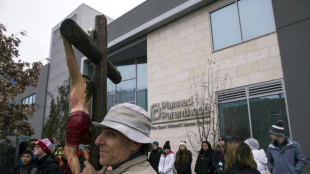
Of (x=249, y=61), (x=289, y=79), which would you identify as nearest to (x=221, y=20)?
(x=249, y=61)

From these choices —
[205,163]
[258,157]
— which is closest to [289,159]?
[258,157]

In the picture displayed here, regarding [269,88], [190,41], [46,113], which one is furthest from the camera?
[46,113]

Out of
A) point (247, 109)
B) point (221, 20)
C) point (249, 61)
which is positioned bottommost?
point (247, 109)

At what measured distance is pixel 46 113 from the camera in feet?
73.8

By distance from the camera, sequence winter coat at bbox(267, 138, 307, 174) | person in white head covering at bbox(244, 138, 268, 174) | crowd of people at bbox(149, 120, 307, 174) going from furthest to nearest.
A: 1. person in white head covering at bbox(244, 138, 268, 174)
2. winter coat at bbox(267, 138, 307, 174)
3. crowd of people at bbox(149, 120, 307, 174)

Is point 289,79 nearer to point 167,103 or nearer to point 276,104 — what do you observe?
point 276,104

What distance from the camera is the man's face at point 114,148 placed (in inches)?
64.9

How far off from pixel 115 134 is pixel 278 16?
842 centimetres

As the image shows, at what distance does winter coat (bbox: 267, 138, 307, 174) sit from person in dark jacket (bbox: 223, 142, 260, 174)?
8.69 ft

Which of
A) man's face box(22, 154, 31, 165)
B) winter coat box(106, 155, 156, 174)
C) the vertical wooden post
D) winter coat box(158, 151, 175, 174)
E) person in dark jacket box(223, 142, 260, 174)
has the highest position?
the vertical wooden post

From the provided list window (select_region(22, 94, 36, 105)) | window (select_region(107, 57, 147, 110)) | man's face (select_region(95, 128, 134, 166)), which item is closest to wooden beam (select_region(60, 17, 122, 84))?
man's face (select_region(95, 128, 134, 166))

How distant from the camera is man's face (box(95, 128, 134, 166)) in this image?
165 cm

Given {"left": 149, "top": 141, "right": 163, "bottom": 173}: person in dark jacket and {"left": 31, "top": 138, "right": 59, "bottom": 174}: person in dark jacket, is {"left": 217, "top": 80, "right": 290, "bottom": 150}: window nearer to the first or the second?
{"left": 149, "top": 141, "right": 163, "bottom": 173}: person in dark jacket

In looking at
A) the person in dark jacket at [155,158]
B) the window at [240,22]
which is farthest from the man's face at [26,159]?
the window at [240,22]
